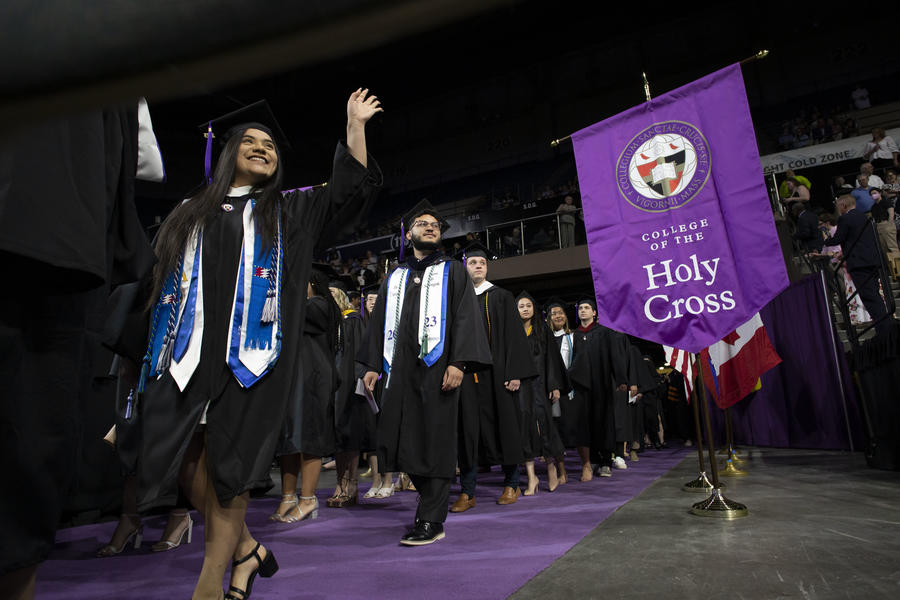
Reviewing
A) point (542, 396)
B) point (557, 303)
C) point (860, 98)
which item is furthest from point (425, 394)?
point (860, 98)

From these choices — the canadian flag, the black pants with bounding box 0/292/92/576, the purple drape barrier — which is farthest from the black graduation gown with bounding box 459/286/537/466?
the purple drape barrier

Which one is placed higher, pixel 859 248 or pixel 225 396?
pixel 859 248

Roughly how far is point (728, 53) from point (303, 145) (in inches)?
616

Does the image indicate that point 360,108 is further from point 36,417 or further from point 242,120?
point 36,417

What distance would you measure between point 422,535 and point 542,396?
261 cm

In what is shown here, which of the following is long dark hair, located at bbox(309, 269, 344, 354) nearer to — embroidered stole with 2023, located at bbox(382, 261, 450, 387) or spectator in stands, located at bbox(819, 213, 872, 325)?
embroidered stole with 2023, located at bbox(382, 261, 450, 387)

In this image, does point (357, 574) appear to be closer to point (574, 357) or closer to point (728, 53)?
point (574, 357)

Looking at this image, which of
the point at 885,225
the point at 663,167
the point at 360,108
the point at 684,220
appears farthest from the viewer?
the point at 885,225

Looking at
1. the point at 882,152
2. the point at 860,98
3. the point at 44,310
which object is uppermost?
the point at 860,98

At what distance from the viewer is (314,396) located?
3.93m

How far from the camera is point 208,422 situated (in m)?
1.74

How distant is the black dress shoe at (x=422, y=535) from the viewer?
2.80 metres

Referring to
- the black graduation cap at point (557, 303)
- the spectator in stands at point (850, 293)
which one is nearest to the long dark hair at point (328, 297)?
the black graduation cap at point (557, 303)

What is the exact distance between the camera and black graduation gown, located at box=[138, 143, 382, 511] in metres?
1.71
